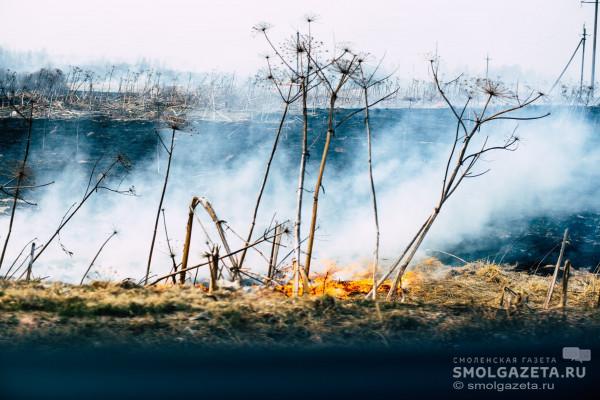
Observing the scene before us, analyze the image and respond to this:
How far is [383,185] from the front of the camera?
44.4 feet

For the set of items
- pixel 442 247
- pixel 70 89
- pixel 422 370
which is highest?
pixel 70 89

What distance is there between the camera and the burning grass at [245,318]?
3.99 metres

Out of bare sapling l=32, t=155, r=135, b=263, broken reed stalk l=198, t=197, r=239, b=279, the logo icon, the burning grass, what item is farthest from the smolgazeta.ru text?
bare sapling l=32, t=155, r=135, b=263

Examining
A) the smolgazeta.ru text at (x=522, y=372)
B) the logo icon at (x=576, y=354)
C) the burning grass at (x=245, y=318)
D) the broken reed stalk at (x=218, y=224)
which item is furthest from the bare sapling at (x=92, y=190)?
the logo icon at (x=576, y=354)

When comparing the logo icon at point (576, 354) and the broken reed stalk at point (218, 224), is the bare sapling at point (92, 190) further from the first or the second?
the logo icon at point (576, 354)

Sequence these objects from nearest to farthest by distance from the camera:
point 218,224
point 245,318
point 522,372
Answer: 1. point 522,372
2. point 245,318
3. point 218,224

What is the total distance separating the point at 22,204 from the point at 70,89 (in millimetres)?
2301

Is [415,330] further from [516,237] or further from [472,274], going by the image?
[516,237]

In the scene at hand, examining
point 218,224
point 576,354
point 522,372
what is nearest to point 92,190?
point 218,224

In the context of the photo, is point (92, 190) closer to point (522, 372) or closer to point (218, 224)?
point (218, 224)

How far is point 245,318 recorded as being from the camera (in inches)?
165

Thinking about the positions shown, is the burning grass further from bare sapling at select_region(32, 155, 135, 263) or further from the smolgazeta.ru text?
bare sapling at select_region(32, 155, 135, 263)

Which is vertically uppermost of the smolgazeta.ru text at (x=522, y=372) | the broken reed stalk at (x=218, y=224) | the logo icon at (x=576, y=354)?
the broken reed stalk at (x=218, y=224)

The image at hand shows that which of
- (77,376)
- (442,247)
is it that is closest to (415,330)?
(77,376)
